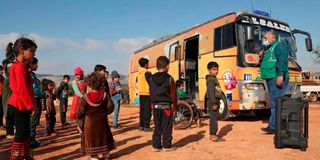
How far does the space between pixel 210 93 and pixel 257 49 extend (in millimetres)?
3360

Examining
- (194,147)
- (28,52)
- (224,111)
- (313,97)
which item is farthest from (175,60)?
(313,97)

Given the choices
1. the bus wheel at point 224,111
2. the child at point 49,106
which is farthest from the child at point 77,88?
the bus wheel at point 224,111

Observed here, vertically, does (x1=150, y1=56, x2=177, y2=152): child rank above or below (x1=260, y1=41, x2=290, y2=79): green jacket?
below

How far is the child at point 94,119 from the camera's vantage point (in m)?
4.38

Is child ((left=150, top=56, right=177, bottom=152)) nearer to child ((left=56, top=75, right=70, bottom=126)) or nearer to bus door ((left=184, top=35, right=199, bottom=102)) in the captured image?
child ((left=56, top=75, right=70, bottom=126))

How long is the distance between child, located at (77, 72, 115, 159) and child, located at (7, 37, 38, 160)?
717 mm

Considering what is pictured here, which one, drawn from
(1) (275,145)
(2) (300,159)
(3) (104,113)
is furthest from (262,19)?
(3) (104,113)

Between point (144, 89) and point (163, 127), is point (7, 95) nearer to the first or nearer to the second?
point (163, 127)

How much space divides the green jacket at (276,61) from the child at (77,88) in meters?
3.99

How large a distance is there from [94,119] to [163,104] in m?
1.32

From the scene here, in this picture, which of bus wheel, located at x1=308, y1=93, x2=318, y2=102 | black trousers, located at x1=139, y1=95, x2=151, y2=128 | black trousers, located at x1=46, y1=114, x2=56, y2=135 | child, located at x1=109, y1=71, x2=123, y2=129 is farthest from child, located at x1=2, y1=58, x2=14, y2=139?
bus wheel, located at x1=308, y1=93, x2=318, y2=102

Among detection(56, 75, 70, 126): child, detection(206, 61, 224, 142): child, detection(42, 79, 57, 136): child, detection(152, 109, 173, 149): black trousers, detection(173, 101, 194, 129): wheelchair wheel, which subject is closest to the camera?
detection(152, 109, 173, 149): black trousers

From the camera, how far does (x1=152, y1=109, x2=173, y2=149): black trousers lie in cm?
516

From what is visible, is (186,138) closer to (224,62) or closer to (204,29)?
(224,62)
